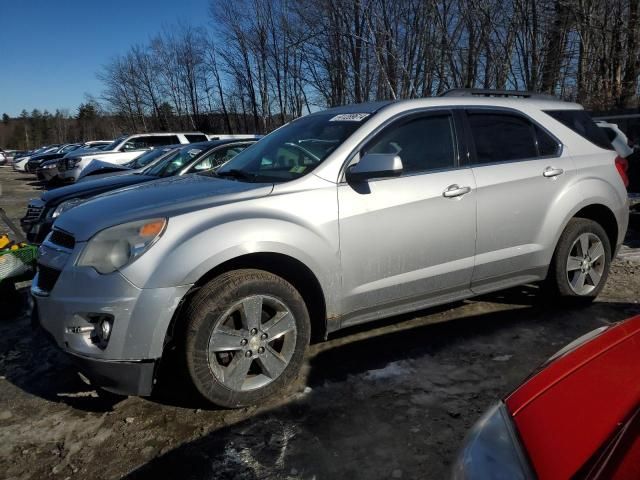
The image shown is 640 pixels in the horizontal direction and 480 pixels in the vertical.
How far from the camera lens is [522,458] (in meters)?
1.21

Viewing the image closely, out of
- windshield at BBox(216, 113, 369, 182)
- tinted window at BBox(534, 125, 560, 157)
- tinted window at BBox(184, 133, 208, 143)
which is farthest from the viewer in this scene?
tinted window at BBox(184, 133, 208, 143)

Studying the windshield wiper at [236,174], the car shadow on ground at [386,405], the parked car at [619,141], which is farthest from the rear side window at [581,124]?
the windshield wiper at [236,174]

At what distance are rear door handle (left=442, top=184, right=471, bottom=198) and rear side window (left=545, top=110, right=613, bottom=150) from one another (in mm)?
1299

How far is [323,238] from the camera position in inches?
116

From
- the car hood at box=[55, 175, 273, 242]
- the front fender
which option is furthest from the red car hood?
the car hood at box=[55, 175, 273, 242]

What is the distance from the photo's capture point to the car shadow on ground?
2355 mm

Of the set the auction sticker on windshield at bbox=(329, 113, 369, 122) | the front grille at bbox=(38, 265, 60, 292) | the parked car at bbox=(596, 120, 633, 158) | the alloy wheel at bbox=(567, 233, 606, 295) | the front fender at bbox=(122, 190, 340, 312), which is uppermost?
the auction sticker on windshield at bbox=(329, 113, 369, 122)

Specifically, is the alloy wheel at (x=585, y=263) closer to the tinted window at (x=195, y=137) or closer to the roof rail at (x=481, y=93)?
the roof rail at (x=481, y=93)

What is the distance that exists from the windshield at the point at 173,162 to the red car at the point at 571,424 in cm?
691

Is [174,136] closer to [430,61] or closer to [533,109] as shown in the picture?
[430,61]

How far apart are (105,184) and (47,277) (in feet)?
14.1

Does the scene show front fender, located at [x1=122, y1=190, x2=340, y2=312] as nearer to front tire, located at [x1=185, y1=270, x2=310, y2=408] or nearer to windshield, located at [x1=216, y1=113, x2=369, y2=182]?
front tire, located at [x1=185, y1=270, x2=310, y2=408]

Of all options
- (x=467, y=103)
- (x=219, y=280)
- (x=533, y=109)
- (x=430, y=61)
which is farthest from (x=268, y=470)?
(x=430, y=61)

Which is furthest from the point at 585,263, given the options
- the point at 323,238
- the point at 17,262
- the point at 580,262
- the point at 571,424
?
the point at 17,262
